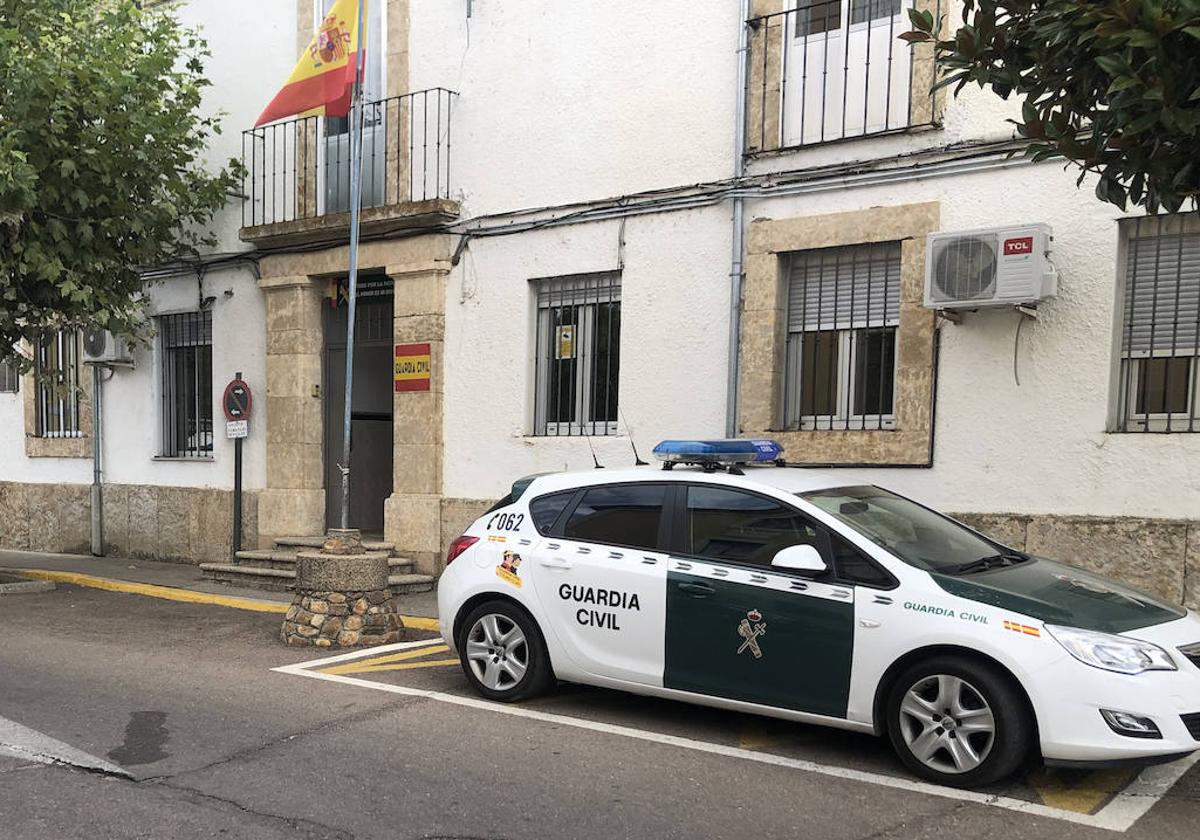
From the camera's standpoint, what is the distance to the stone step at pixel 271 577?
10.8 m

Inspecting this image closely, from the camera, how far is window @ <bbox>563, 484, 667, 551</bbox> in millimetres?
5906

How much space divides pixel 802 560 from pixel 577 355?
5834 millimetres

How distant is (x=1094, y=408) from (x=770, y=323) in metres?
2.69

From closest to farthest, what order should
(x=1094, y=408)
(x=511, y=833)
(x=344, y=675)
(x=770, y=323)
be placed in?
(x=511, y=833) → (x=344, y=675) → (x=1094, y=408) → (x=770, y=323)

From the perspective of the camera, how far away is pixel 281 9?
12539mm

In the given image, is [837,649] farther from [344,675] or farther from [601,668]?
[344,675]

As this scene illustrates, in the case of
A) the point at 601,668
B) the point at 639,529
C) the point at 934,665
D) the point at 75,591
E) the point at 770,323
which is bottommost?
the point at 75,591

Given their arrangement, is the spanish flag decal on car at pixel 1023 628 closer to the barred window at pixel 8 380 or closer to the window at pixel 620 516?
the window at pixel 620 516

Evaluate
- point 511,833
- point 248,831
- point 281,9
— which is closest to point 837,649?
point 511,833

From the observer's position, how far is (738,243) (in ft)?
30.7

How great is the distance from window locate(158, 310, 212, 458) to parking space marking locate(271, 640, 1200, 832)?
8049 mm

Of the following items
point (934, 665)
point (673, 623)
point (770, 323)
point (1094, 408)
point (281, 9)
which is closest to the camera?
point (934, 665)

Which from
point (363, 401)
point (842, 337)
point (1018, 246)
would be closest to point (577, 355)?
point (842, 337)

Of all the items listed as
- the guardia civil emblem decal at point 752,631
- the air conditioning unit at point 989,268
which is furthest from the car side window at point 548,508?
the air conditioning unit at point 989,268
